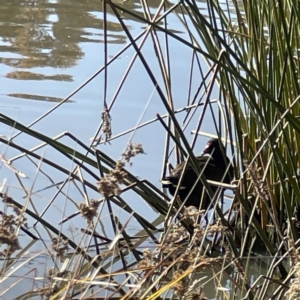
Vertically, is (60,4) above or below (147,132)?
above

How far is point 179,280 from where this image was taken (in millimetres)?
1336

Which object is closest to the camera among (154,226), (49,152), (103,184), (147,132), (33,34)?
(103,184)

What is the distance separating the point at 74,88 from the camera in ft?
12.4

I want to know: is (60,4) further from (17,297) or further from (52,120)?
(17,297)

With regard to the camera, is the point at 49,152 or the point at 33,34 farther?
the point at 33,34

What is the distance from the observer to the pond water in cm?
275

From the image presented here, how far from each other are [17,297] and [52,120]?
1.58 m

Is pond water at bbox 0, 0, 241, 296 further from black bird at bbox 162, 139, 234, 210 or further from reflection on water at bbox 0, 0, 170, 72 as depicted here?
black bird at bbox 162, 139, 234, 210

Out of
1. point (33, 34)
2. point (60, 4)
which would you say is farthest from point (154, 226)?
point (60, 4)

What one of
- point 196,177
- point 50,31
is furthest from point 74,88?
point 196,177

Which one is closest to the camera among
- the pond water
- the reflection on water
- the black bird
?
the black bird

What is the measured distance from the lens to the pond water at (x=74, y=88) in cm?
275

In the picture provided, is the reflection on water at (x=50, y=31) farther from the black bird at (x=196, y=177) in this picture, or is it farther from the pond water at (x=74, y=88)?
the black bird at (x=196, y=177)

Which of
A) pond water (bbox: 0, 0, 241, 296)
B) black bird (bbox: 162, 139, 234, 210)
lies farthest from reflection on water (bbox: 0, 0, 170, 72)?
black bird (bbox: 162, 139, 234, 210)
